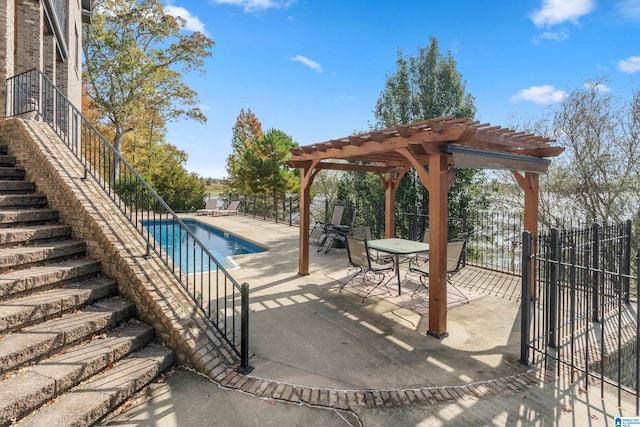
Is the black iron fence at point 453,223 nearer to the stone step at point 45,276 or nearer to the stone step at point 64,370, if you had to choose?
the stone step at point 64,370

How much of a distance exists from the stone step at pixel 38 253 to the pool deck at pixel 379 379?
221cm

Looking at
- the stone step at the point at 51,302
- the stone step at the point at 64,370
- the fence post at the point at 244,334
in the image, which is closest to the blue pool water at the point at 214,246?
the stone step at the point at 51,302

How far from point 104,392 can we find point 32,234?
266cm

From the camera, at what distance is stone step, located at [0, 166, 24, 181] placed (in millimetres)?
5205

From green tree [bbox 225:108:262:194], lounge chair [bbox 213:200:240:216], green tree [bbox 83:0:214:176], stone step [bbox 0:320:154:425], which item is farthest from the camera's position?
green tree [bbox 225:108:262:194]

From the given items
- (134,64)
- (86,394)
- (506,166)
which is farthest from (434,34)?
(134,64)

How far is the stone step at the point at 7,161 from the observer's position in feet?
18.1

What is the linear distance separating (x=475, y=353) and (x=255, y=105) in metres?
31.6

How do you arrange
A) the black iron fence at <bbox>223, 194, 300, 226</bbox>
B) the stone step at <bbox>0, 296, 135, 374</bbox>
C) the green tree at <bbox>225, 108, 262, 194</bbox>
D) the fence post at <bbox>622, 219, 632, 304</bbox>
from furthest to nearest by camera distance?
the green tree at <bbox>225, 108, 262, 194</bbox>, the black iron fence at <bbox>223, 194, 300, 226</bbox>, the fence post at <bbox>622, 219, 632, 304</bbox>, the stone step at <bbox>0, 296, 135, 374</bbox>

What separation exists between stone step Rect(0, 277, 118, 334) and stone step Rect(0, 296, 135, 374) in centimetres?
7

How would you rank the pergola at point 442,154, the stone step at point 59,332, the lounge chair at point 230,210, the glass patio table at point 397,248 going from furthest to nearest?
the lounge chair at point 230,210 → the glass patio table at point 397,248 → the pergola at point 442,154 → the stone step at point 59,332

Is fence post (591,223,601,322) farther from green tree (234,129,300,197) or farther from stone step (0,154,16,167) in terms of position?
green tree (234,129,300,197)

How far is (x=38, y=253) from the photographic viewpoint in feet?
12.6

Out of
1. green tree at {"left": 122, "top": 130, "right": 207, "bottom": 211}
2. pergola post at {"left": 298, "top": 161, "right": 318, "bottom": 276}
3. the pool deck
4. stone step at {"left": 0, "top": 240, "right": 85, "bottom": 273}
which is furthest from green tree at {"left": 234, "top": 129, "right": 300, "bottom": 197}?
the pool deck
